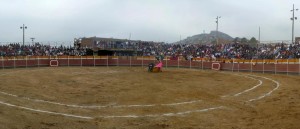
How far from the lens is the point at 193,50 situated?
64.6 metres

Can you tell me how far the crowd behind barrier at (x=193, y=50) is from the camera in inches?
1861

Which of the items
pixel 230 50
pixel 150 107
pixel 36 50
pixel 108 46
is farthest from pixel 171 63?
pixel 150 107

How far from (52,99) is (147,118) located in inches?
254

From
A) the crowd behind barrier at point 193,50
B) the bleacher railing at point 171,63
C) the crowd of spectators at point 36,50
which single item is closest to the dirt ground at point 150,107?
the bleacher railing at point 171,63

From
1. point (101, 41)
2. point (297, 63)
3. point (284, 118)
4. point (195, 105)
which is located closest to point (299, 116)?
point (284, 118)

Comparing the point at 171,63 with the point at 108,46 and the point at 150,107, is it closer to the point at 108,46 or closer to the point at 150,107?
the point at 108,46

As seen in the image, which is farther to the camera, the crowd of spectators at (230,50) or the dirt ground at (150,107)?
the crowd of spectators at (230,50)

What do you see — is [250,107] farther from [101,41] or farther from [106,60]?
[101,41]

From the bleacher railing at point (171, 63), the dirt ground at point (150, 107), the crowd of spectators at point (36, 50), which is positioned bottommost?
the dirt ground at point (150, 107)

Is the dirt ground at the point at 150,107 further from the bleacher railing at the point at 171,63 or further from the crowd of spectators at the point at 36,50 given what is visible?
the crowd of spectators at the point at 36,50

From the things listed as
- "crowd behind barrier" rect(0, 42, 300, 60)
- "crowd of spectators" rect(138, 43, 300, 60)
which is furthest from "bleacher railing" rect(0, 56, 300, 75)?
"crowd of spectators" rect(138, 43, 300, 60)

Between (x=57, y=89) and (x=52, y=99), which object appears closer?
(x=52, y=99)

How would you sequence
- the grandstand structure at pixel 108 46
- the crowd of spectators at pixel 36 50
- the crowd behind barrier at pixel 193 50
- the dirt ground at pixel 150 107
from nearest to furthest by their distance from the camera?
the dirt ground at pixel 150 107
the crowd behind barrier at pixel 193 50
the crowd of spectators at pixel 36 50
the grandstand structure at pixel 108 46

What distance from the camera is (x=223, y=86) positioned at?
2689 centimetres
